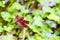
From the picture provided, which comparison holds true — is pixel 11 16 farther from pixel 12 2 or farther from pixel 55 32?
pixel 55 32

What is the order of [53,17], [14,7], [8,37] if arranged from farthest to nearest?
[14,7] < [53,17] < [8,37]

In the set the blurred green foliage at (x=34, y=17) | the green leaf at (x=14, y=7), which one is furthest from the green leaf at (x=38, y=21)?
the green leaf at (x=14, y=7)

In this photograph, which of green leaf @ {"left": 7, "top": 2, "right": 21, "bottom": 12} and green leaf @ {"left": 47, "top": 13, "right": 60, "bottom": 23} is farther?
green leaf @ {"left": 7, "top": 2, "right": 21, "bottom": 12}

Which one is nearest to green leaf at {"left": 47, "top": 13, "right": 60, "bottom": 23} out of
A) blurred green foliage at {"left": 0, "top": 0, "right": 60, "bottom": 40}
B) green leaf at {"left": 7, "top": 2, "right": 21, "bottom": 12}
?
blurred green foliage at {"left": 0, "top": 0, "right": 60, "bottom": 40}

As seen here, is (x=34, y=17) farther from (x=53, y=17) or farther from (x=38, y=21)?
(x=53, y=17)

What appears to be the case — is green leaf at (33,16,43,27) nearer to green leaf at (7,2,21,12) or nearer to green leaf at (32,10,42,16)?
green leaf at (32,10,42,16)

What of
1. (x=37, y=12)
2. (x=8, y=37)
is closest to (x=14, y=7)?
(x=37, y=12)

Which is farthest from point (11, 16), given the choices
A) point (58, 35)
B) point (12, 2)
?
point (58, 35)

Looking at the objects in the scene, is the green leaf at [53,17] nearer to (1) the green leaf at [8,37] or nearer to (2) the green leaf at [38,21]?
(2) the green leaf at [38,21]

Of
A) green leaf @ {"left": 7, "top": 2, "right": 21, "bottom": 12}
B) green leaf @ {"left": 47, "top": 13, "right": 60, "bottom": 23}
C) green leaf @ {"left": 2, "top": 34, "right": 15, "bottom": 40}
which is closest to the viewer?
green leaf @ {"left": 2, "top": 34, "right": 15, "bottom": 40}
